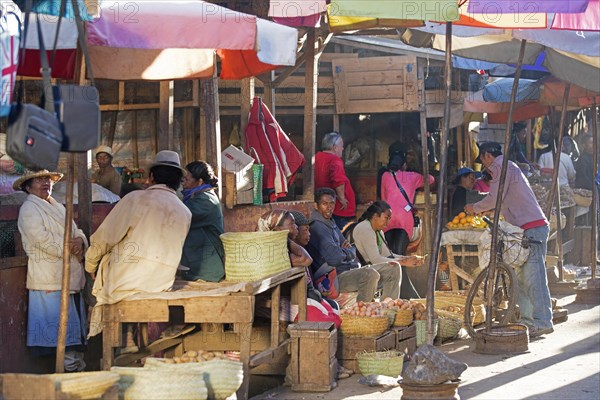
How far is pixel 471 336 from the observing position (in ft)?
36.9

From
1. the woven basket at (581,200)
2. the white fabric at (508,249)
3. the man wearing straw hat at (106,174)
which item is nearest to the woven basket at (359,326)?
the white fabric at (508,249)

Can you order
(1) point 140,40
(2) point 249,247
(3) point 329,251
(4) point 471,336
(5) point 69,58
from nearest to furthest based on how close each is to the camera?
(1) point 140,40 < (2) point 249,247 < (5) point 69,58 < (3) point 329,251 < (4) point 471,336

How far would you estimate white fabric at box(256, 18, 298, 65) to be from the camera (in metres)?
8.44

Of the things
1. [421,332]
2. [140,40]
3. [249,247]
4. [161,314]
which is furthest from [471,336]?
[140,40]

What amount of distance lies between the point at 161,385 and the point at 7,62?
2.26 meters

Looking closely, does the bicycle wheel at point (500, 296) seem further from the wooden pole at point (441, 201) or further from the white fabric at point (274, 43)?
the white fabric at point (274, 43)

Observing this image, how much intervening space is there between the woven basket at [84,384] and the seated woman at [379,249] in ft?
17.6

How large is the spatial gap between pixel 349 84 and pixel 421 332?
5.33m

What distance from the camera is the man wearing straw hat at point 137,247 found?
8125mm

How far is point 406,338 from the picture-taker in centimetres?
1048

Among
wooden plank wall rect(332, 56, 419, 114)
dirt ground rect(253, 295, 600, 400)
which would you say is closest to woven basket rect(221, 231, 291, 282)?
dirt ground rect(253, 295, 600, 400)

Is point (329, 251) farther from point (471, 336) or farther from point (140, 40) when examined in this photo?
point (140, 40)

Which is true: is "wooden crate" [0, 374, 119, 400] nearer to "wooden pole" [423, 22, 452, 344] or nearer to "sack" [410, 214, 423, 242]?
"wooden pole" [423, 22, 452, 344]

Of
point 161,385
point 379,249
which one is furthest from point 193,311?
point 379,249
